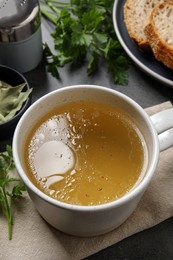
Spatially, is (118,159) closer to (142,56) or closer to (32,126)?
(32,126)

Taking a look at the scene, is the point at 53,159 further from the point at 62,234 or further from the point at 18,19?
the point at 18,19

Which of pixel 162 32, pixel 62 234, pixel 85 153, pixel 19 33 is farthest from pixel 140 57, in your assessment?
pixel 62 234

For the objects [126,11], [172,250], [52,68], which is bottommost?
[172,250]

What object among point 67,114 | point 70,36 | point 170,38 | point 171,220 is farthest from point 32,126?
point 170,38

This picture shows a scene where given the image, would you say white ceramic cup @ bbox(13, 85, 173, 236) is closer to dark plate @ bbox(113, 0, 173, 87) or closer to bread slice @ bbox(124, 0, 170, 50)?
dark plate @ bbox(113, 0, 173, 87)

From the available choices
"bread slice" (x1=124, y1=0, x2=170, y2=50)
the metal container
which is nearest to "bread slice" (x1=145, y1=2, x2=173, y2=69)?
"bread slice" (x1=124, y1=0, x2=170, y2=50)
